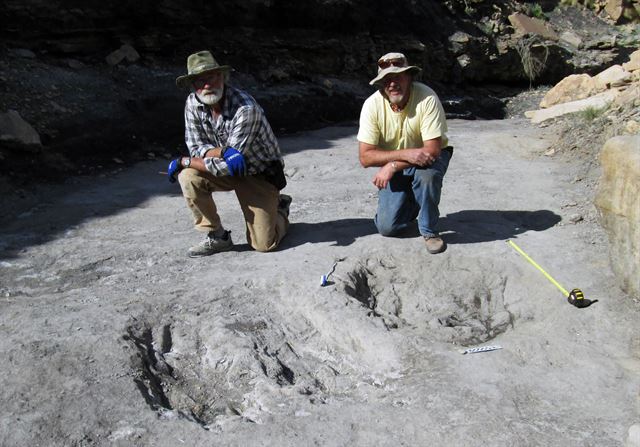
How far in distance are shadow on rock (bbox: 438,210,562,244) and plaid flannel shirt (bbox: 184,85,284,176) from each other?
1524 millimetres

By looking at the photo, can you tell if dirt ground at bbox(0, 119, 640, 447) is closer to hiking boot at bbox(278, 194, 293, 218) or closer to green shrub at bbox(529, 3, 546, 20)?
hiking boot at bbox(278, 194, 293, 218)

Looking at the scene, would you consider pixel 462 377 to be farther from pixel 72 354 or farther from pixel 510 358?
pixel 72 354

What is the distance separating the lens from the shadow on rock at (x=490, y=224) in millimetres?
5059

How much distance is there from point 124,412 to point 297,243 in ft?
7.50

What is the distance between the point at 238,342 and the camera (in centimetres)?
370

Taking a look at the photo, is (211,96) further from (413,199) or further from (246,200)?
(413,199)

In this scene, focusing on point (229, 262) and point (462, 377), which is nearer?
point (462, 377)

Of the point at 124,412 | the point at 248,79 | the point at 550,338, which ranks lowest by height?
the point at 550,338

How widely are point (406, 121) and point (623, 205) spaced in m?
1.53

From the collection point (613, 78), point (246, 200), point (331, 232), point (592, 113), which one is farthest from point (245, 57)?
point (246, 200)

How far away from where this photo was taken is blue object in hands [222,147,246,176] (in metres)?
4.50

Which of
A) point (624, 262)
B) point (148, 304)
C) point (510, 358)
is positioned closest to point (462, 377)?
point (510, 358)

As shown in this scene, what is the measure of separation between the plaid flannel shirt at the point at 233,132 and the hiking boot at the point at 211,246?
1.94 feet

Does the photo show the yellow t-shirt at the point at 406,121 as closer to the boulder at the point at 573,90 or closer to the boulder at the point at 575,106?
the boulder at the point at 575,106
